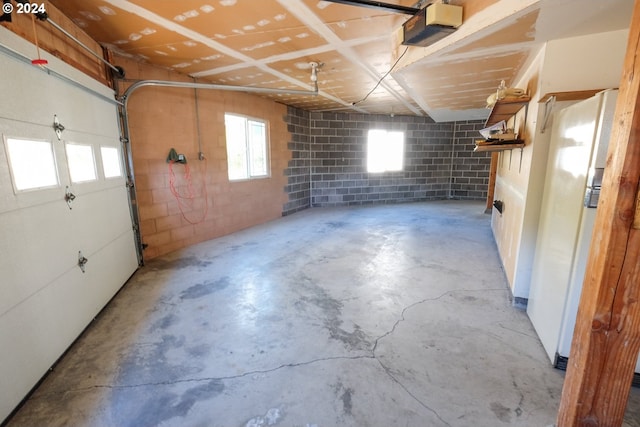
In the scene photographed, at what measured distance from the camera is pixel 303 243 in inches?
177

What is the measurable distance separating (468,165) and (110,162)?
8609mm

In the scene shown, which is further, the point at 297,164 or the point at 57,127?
the point at 297,164

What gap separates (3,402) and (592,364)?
2.71 metres

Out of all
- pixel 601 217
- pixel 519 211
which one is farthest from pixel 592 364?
pixel 519 211

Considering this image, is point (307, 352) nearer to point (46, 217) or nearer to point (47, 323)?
point (47, 323)

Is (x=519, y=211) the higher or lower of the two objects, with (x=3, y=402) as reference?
higher

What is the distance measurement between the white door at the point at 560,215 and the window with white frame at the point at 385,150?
5.94 m

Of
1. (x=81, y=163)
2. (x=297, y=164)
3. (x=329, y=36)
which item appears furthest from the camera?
(x=297, y=164)

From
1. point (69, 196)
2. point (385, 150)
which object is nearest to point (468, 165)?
point (385, 150)

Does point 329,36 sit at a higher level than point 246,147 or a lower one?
higher

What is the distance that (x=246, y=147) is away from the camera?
208 inches

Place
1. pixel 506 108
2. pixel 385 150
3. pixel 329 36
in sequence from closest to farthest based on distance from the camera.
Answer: pixel 329 36
pixel 506 108
pixel 385 150

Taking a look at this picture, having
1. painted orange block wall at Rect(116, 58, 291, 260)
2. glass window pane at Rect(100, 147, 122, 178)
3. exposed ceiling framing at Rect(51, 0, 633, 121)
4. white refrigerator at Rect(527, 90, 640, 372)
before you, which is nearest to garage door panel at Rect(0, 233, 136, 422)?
glass window pane at Rect(100, 147, 122, 178)

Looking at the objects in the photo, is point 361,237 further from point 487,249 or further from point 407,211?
point 407,211
